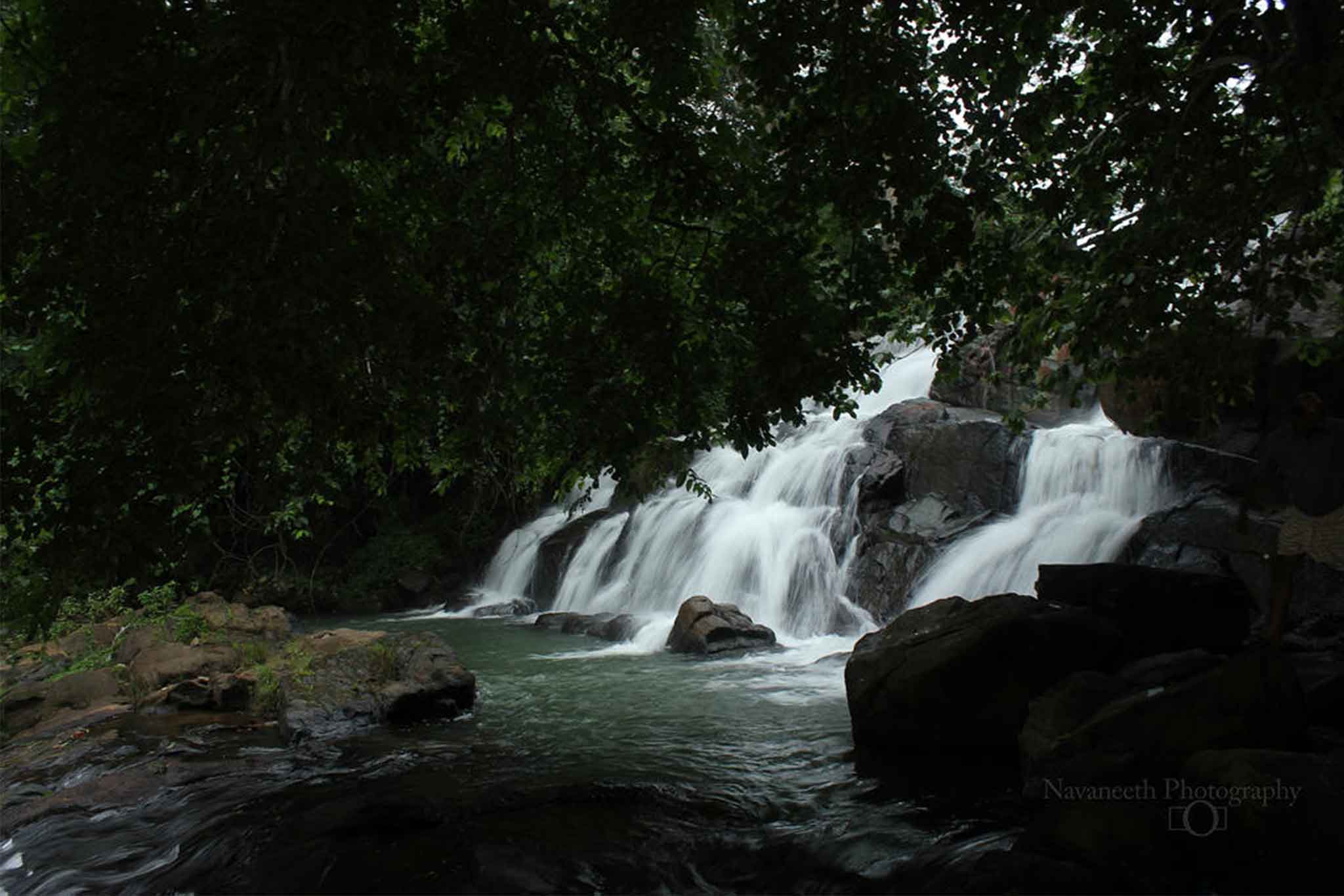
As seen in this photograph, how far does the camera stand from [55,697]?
9.32 meters

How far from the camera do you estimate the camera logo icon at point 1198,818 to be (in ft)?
13.9

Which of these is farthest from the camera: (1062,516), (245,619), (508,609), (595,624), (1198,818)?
(508,609)

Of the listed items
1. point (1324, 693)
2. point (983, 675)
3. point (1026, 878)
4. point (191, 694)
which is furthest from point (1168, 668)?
point (191, 694)

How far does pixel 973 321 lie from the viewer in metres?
6.18

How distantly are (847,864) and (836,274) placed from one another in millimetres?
3569

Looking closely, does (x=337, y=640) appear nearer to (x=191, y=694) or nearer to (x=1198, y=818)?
(x=191, y=694)

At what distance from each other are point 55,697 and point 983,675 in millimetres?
9135

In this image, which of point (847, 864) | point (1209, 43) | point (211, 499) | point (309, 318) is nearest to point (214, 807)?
point (211, 499)

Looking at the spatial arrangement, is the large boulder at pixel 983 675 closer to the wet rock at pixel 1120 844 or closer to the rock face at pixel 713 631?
the wet rock at pixel 1120 844

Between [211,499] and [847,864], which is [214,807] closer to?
[211,499]

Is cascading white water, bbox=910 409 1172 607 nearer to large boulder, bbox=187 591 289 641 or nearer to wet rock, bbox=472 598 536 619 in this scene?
large boulder, bbox=187 591 289 641

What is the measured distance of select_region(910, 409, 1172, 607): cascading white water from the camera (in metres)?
11.8

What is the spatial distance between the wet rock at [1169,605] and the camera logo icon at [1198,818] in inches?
113

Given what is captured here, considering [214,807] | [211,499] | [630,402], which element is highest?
[630,402]
